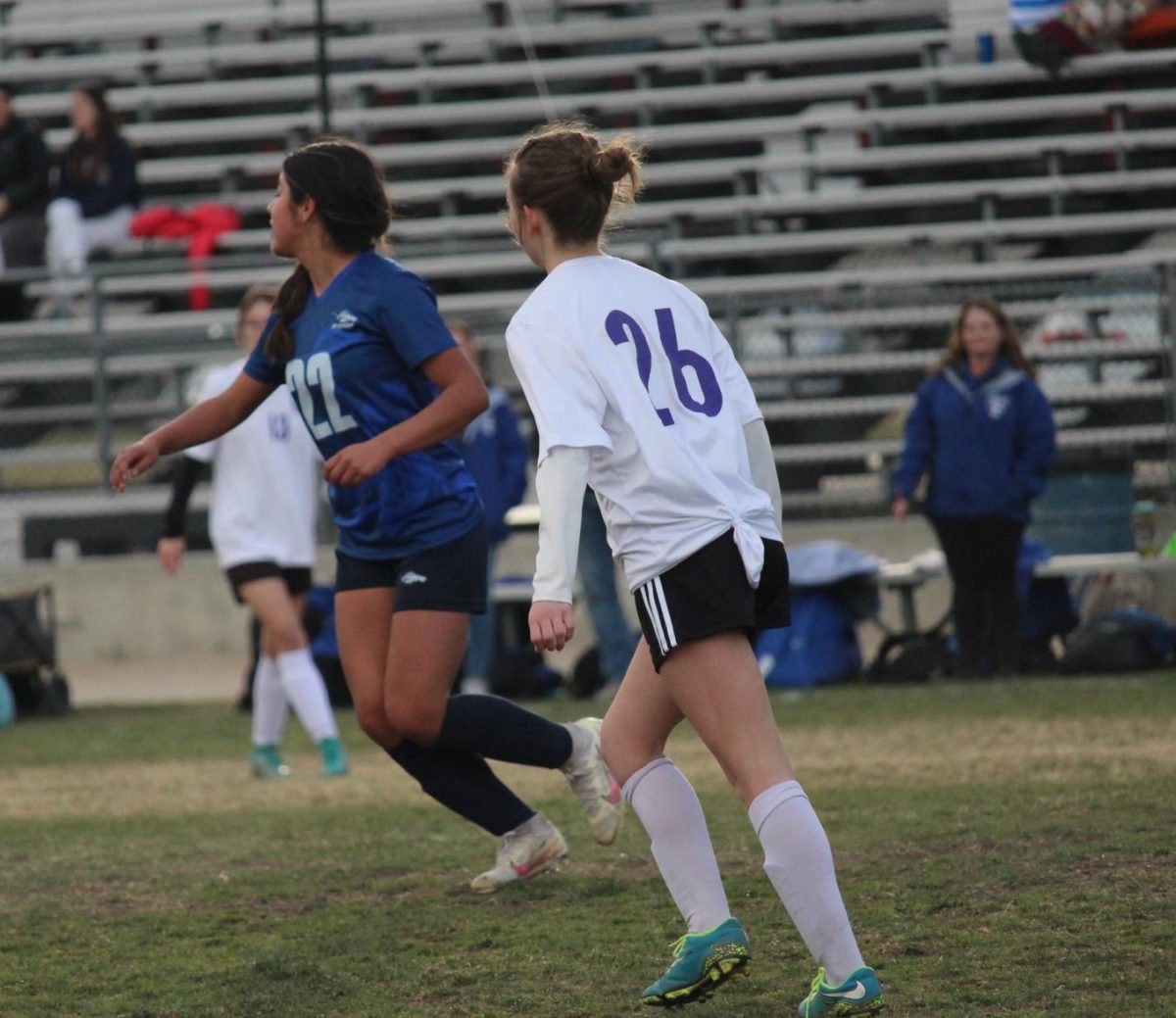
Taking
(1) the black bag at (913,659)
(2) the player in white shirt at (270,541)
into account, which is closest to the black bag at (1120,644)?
(1) the black bag at (913,659)

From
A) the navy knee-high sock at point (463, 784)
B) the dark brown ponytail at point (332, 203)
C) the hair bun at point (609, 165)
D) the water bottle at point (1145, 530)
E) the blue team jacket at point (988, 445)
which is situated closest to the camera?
the hair bun at point (609, 165)

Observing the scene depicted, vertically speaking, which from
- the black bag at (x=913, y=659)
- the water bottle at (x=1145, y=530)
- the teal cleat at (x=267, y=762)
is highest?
the water bottle at (x=1145, y=530)

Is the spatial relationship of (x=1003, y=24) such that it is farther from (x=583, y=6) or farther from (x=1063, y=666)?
(x=1063, y=666)

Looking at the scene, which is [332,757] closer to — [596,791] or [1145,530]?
[596,791]

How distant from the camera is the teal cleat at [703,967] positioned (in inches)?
149

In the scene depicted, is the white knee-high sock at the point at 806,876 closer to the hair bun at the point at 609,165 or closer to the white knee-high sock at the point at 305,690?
the hair bun at the point at 609,165

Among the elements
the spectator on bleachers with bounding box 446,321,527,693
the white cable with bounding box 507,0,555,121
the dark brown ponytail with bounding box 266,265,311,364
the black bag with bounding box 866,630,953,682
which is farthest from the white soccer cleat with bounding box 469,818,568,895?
the white cable with bounding box 507,0,555,121

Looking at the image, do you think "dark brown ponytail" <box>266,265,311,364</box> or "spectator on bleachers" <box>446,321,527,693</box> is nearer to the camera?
"dark brown ponytail" <box>266,265,311,364</box>

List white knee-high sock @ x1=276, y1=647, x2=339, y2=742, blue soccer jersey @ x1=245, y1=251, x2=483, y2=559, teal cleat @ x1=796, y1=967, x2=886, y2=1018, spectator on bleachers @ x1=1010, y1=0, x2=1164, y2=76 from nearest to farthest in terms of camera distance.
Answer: teal cleat @ x1=796, y1=967, x2=886, y2=1018, blue soccer jersey @ x1=245, y1=251, x2=483, y2=559, white knee-high sock @ x1=276, y1=647, x2=339, y2=742, spectator on bleachers @ x1=1010, y1=0, x2=1164, y2=76

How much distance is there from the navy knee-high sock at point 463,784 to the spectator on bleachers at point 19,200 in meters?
12.0

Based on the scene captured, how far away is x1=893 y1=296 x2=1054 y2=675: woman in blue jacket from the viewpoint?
10.3 meters

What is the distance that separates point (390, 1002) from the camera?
4.09 m

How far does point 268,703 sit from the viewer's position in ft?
27.3

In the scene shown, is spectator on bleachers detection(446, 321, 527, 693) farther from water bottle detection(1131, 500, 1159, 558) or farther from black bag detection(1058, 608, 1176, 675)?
water bottle detection(1131, 500, 1159, 558)
